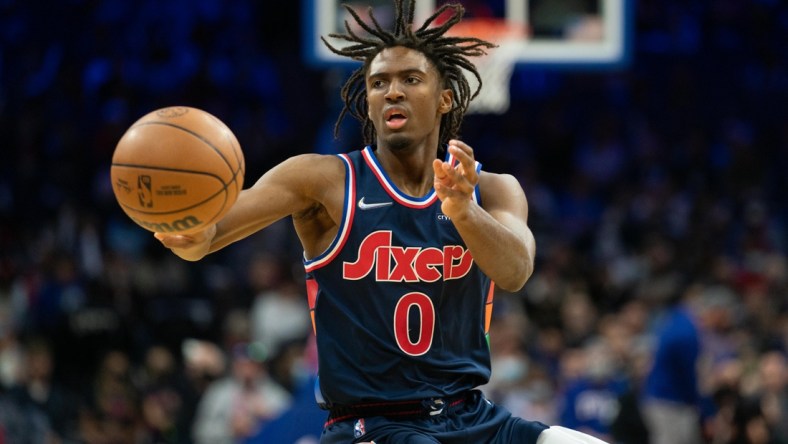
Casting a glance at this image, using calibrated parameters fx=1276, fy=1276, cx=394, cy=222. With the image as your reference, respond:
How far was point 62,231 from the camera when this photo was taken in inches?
594

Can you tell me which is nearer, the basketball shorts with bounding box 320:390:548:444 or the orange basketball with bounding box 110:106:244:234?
the orange basketball with bounding box 110:106:244:234

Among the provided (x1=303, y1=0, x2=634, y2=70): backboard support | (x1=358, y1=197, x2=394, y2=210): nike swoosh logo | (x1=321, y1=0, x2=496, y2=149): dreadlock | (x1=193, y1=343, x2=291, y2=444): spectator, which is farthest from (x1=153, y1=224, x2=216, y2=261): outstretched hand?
(x1=303, y1=0, x2=634, y2=70): backboard support

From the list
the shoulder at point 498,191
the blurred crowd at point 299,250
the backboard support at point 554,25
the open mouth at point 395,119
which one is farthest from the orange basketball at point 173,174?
the backboard support at point 554,25

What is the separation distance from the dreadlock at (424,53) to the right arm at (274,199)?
549 millimetres

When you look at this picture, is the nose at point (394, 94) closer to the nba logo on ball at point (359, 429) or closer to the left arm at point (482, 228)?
the left arm at point (482, 228)

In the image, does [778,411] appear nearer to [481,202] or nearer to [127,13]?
[481,202]

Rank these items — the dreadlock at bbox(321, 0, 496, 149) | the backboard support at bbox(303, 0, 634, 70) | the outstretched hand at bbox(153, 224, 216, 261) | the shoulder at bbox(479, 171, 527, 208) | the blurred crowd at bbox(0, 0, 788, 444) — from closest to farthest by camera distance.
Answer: the outstretched hand at bbox(153, 224, 216, 261) < the shoulder at bbox(479, 171, 527, 208) < the dreadlock at bbox(321, 0, 496, 149) < the blurred crowd at bbox(0, 0, 788, 444) < the backboard support at bbox(303, 0, 634, 70)

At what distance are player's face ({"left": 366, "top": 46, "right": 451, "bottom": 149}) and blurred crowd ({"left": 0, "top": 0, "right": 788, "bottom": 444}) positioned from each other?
4.08 metres

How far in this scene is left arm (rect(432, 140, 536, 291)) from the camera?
4344mm

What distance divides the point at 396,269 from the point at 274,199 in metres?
0.52

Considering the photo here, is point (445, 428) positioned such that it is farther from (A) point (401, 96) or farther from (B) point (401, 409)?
(A) point (401, 96)

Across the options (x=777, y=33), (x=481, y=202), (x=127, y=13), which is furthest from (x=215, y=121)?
(x=777, y=33)

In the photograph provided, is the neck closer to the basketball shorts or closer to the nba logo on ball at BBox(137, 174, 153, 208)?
the basketball shorts

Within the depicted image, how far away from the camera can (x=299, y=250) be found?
1469cm
